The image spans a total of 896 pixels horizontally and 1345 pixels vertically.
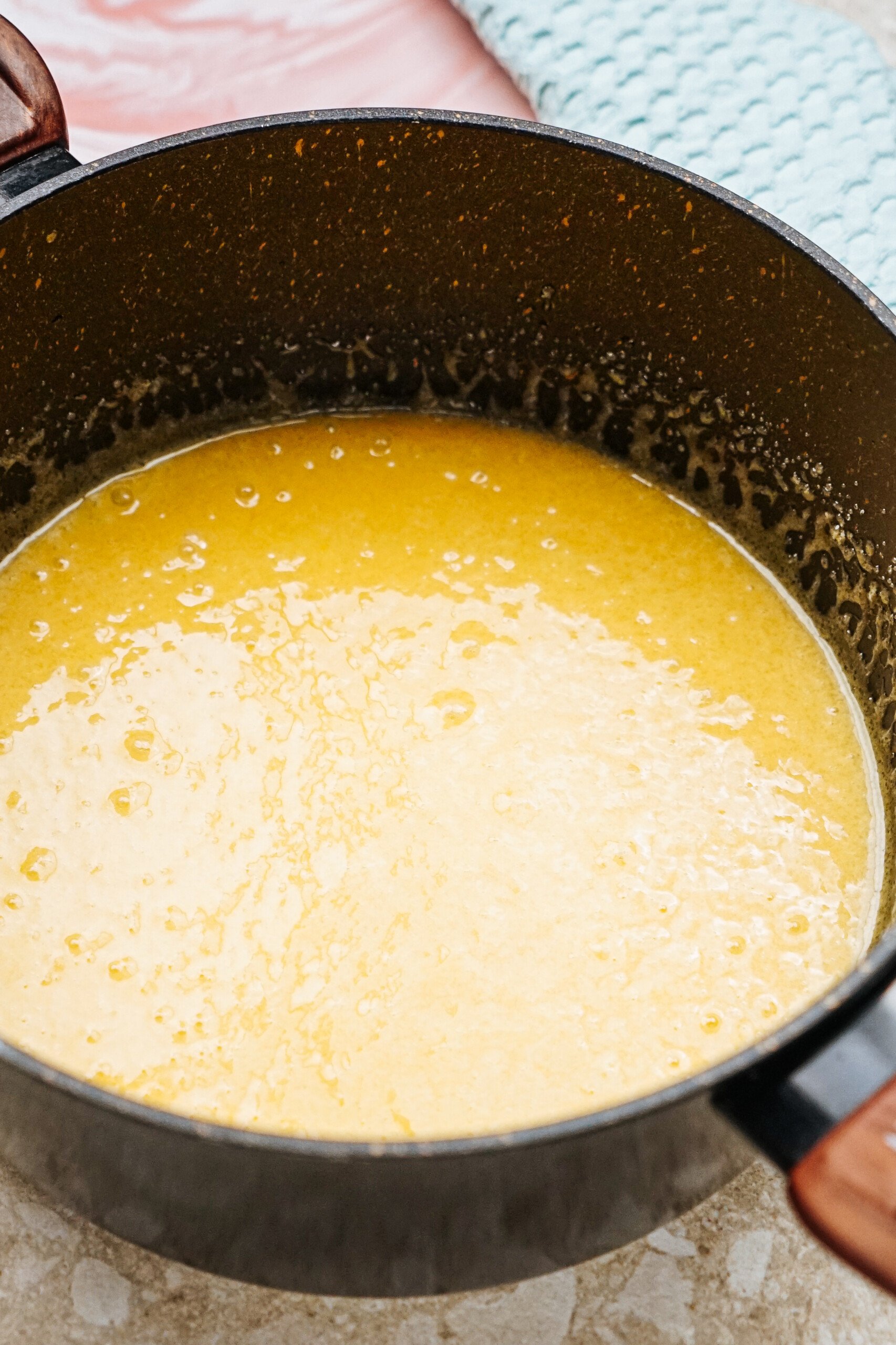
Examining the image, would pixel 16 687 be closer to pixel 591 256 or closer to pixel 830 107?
pixel 591 256

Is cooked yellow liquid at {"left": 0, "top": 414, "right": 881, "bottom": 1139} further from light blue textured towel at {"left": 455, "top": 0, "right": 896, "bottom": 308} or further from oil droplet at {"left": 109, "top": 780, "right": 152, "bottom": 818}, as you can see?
light blue textured towel at {"left": 455, "top": 0, "right": 896, "bottom": 308}

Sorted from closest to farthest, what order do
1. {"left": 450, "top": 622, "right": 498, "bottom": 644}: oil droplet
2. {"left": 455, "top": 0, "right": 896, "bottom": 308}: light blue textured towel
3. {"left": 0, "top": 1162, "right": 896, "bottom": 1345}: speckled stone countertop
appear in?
{"left": 0, "top": 1162, "right": 896, "bottom": 1345}: speckled stone countertop
{"left": 450, "top": 622, "right": 498, "bottom": 644}: oil droplet
{"left": 455, "top": 0, "right": 896, "bottom": 308}: light blue textured towel

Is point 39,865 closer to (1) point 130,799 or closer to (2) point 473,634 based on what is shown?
(1) point 130,799

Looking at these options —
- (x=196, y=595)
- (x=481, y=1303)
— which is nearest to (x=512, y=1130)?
(x=481, y=1303)

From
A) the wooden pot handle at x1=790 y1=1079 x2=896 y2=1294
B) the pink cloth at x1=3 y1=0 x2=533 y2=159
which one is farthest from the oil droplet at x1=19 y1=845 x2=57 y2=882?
the pink cloth at x1=3 y1=0 x2=533 y2=159

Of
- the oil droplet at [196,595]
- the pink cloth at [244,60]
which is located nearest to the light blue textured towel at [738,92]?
the pink cloth at [244,60]

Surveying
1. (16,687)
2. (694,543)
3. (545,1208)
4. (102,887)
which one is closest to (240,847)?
(102,887)
